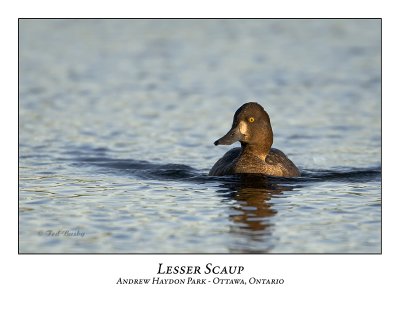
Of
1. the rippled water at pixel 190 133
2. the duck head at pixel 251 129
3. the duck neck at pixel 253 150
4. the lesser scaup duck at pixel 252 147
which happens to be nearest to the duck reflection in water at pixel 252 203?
the rippled water at pixel 190 133

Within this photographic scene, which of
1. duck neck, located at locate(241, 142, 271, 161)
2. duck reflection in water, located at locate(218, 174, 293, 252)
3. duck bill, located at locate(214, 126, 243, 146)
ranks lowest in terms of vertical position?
duck reflection in water, located at locate(218, 174, 293, 252)

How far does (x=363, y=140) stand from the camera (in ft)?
53.1

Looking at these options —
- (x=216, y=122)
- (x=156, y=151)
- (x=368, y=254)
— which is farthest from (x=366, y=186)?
(x=216, y=122)

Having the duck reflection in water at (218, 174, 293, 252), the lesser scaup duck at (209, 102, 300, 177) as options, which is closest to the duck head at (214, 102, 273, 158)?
the lesser scaup duck at (209, 102, 300, 177)

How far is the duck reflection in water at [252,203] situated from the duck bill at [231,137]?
1.87 feet

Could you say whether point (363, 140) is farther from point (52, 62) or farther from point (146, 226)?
point (52, 62)

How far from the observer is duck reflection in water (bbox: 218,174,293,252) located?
385 inches

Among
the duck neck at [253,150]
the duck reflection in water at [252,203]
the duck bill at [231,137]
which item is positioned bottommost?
the duck reflection in water at [252,203]

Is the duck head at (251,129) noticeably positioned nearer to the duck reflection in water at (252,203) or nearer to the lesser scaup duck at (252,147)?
the lesser scaup duck at (252,147)

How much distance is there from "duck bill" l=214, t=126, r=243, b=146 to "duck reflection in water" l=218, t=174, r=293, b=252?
57 centimetres

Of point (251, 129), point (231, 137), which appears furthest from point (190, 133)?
point (231, 137)

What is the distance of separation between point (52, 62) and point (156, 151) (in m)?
9.06

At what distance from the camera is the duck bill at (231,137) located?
12.3 metres

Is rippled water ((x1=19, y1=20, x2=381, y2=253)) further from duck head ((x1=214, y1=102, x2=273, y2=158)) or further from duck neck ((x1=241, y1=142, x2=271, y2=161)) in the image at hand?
duck head ((x1=214, y1=102, x2=273, y2=158))
